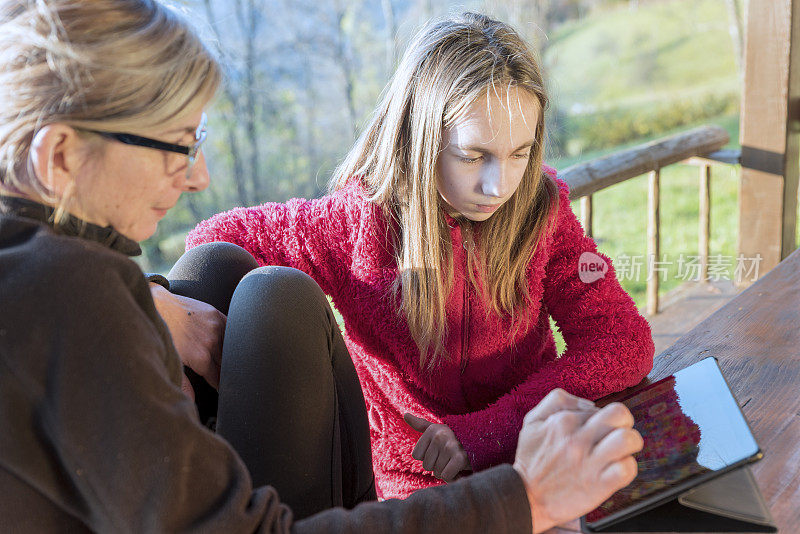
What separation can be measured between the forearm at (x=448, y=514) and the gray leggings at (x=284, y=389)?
19 centimetres

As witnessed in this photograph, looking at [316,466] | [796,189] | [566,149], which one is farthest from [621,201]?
[316,466]

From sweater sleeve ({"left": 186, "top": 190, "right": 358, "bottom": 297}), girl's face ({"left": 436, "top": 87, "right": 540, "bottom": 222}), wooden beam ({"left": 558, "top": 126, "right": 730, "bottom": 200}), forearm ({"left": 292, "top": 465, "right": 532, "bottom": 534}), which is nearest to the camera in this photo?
forearm ({"left": 292, "top": 465, "right": 532, "bottom": 534})

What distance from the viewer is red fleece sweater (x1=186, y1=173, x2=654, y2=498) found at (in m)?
Answer: 1.45

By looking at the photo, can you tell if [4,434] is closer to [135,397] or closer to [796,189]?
[135,397]

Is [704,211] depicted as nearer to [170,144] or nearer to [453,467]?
[453,467]

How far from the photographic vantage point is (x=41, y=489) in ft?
2.41

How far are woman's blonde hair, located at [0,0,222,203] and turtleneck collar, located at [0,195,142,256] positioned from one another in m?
0.01

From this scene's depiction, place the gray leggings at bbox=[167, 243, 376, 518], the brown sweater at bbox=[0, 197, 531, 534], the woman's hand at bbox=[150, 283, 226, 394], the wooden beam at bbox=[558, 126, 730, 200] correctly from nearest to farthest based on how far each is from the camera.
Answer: the brown sweater at bbox=[0, 197, 531, 534] < the gray leggings at bbox=[167, 243, 376, 518] < the woman's hand at bbox=[150, 283, 226, 394] < the wooden beam at bbox=[558, 126, 730, 200]

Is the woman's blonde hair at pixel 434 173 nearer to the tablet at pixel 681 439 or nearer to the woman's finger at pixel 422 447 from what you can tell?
the woman's finger at pixel 422 447

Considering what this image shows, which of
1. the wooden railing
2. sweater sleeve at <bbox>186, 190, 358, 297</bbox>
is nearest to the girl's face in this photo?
sweater sleeve at <bbox>186, 190, 358, 297</bbox>

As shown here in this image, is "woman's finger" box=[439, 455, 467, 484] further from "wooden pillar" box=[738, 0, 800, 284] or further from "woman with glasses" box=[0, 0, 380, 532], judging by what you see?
"wooden pillar" box=[738, 0, 800, 284]

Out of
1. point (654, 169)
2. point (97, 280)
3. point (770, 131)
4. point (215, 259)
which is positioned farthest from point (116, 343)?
point (770, 131)

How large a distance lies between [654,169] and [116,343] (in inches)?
107

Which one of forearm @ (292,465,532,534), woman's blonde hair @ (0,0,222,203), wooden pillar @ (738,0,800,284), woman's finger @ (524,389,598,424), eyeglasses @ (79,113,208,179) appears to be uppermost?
woman's blonde hair @ (0,0,222,203)
